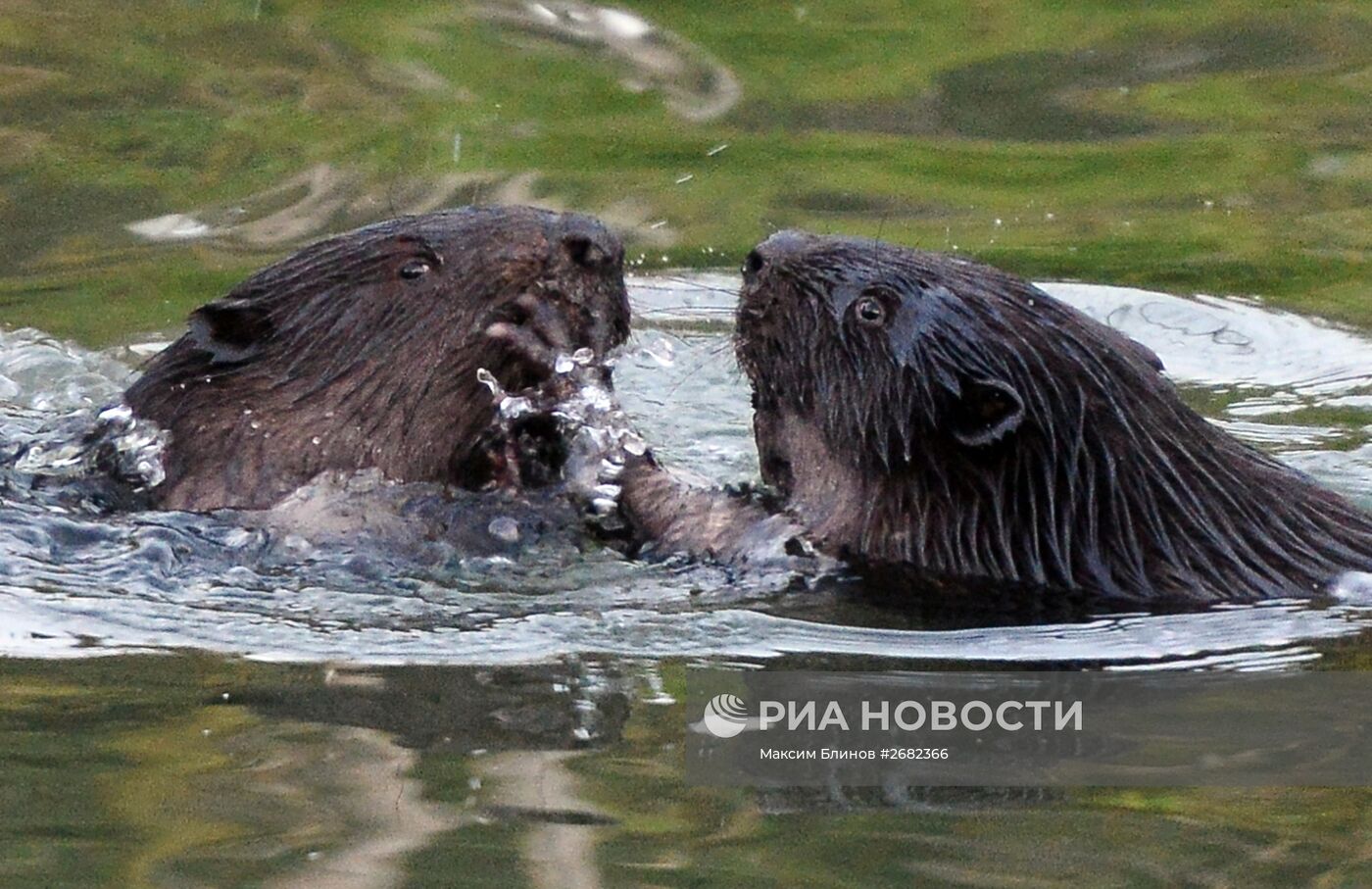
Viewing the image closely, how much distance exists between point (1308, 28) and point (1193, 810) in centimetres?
868

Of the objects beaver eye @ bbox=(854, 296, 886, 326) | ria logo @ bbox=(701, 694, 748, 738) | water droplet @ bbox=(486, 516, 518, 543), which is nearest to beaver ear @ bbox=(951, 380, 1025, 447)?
beaver eye @ bbox=(854, 296, 886, 326)

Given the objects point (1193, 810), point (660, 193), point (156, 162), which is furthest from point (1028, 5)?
point (1193, 810)

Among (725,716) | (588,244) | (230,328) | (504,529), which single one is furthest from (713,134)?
(725,716)

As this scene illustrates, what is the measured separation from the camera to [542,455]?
21.3 feet

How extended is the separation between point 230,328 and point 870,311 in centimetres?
180

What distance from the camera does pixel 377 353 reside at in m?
6.37

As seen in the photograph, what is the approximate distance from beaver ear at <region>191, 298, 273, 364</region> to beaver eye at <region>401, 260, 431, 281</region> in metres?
0.41

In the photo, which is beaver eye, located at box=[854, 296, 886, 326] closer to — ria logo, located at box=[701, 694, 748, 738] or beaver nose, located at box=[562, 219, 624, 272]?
beaver nose, located at box=[562, 219, 624, 272]

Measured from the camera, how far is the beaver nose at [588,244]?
20.6 feet

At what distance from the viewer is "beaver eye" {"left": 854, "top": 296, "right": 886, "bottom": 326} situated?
236 inches

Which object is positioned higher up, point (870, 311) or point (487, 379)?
point (870, 311)

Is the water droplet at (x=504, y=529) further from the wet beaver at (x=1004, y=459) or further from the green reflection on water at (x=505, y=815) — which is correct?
the green reflection on water at (x=505, y=815)

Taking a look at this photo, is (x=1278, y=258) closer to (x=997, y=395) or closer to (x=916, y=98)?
(x=916, y=98)

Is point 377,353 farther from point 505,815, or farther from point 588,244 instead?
point 505,815
